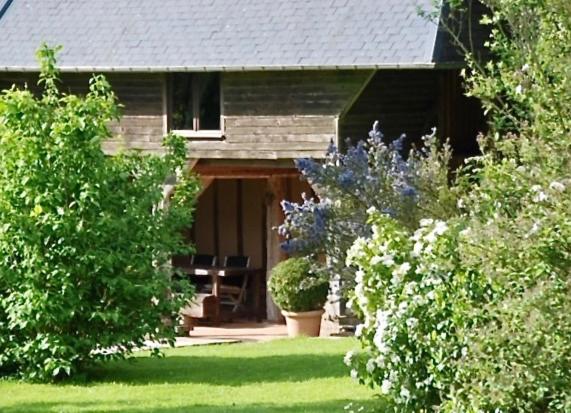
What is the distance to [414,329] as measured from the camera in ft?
32.2

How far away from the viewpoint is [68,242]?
573 inches

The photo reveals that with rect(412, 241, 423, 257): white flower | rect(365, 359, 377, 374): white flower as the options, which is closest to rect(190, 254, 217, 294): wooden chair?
rect(365, 359, 377, 374): white flower

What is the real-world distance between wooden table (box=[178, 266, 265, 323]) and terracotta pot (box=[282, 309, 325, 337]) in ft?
9.47

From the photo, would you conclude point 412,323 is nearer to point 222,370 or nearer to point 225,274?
point 222,370

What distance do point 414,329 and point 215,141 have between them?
12.5 metres

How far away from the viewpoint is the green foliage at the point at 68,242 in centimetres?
1442

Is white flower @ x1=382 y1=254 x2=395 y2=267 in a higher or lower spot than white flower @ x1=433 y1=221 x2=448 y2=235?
lower

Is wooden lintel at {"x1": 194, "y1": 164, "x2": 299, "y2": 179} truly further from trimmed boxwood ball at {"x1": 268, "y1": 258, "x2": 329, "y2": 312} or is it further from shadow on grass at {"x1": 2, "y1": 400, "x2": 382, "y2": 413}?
shadow on grass at {"x1": 2, "y1": 400, "x2": 382, "y2": 413}

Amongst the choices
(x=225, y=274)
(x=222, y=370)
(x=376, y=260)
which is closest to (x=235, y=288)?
(x=225, y=274)

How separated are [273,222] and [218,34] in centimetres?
351

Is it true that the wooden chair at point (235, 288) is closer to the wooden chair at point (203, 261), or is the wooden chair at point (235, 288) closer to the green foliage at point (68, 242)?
the wooden chair at point (203, 261)

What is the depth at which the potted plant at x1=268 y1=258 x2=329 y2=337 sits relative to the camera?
20.2 m

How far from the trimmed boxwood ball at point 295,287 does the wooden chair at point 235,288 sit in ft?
12.5


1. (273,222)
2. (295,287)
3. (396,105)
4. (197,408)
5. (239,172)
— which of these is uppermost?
(396,105)
